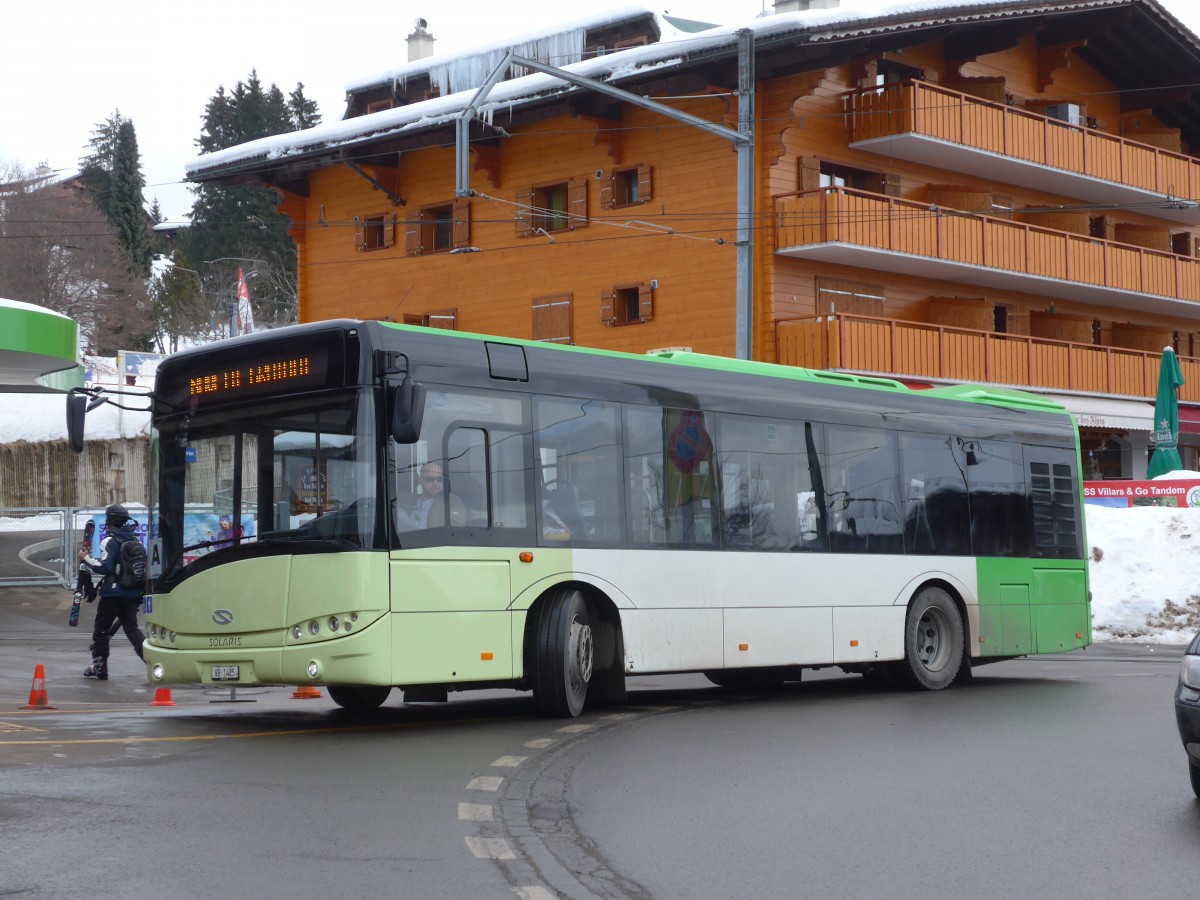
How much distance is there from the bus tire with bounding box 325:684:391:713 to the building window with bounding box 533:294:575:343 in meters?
22.4

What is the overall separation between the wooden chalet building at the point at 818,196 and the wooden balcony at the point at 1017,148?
8 cm

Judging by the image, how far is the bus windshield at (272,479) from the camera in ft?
38.5

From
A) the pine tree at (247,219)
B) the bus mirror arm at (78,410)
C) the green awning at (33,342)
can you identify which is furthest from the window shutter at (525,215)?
the pine tree at (247,219)

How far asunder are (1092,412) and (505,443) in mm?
28899

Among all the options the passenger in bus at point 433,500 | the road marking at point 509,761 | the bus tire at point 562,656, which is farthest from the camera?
the bus tire at point 562,656

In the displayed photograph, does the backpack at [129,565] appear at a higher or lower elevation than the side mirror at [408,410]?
lower

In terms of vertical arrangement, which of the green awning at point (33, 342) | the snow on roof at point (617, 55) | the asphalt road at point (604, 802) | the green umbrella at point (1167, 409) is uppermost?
the snow on roof at point (617, 55)

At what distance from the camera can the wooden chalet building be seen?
3319cm

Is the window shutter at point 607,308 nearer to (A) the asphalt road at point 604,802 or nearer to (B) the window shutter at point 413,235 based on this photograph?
(B) the window shutter at point 413,235

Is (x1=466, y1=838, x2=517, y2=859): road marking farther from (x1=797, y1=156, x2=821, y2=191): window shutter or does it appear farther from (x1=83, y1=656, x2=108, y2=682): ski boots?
(x1=797, y1=156, x2=821, y2=191): window shutter

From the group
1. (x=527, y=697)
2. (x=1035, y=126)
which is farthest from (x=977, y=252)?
(x=527, y=697)

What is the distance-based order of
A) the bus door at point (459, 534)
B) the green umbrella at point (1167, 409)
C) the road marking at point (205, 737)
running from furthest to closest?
the green umbrella at point (1167, 409)
the bus door at point (459, 534)
the road marking at point (205, 737)

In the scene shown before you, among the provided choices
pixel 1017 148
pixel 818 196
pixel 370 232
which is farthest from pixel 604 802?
pixel 370 232

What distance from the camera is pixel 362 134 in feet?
128
